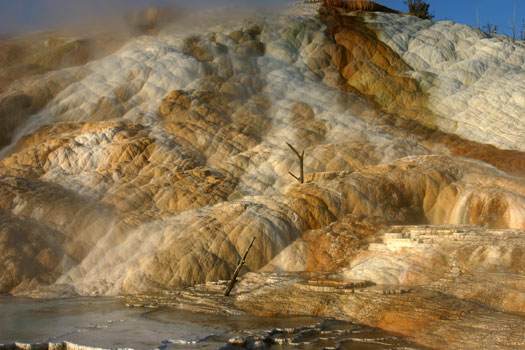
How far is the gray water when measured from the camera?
9398 millimetres

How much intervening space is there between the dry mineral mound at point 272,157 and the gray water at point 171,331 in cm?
250

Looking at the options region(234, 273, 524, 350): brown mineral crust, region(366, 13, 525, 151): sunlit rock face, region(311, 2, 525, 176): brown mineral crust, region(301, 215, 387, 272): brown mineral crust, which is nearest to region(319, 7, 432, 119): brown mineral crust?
region(311, 2, 525, 176): brown mineral crust

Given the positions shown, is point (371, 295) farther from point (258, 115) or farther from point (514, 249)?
point (258, 115)

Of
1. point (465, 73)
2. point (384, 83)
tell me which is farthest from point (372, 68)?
point (465, 73)

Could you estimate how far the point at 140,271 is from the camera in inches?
574

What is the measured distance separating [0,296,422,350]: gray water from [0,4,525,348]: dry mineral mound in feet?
8.21

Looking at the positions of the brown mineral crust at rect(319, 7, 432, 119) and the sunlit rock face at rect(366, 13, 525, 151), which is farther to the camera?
the brown mineral crust at rect(319, 7, 432, 119)

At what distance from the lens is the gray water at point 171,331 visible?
9398mm

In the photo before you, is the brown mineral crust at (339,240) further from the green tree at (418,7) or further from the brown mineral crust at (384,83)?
the green tree at (418,7)

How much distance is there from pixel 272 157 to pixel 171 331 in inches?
454

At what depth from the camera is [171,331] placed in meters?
10.2

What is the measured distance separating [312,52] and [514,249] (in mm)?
18054

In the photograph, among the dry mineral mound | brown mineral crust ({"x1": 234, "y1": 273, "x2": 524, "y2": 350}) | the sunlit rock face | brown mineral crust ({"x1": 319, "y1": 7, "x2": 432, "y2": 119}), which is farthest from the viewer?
brown mineral crust ({"x1": 319, "y1": 7, "x2": 432, "y2": 119})

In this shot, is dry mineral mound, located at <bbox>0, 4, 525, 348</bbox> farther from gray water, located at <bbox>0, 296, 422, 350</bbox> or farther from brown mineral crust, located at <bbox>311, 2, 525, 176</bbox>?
gray water, located at <bbox>0, 296, 422, 350</bbox>
